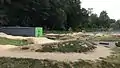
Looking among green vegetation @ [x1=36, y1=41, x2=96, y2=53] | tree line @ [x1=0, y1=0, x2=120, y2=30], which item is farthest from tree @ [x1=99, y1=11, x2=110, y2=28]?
green vegetation @ [x1=36, y1=41, x2=96, y2=53]

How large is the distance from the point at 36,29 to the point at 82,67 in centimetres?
2576

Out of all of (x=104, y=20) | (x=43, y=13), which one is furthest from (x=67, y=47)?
(x=104, y=20)

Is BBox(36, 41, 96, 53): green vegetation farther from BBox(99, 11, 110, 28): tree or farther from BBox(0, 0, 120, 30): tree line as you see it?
BBox(99, 11, 110, 28): tree

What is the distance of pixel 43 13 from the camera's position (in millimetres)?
62094

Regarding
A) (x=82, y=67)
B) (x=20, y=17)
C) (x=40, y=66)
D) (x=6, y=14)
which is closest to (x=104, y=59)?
(x=82, y=67)

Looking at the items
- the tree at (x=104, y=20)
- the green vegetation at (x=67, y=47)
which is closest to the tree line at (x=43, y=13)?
the tree at (x=104, y=20)

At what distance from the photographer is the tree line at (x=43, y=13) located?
57.2 metres

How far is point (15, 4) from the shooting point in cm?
5762

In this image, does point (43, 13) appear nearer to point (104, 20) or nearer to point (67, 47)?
point (104, 20)

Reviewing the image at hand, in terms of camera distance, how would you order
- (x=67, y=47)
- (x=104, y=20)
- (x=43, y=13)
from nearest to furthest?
(x=67, y=47) < (x=43, y=13) < (x=104, y=20)

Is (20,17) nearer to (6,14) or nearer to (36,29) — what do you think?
(6,14)

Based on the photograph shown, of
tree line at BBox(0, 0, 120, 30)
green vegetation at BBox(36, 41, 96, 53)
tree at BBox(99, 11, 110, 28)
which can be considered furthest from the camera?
tree at BBox(99, 11, 110, 28)

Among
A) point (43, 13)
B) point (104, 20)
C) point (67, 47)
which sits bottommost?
point (104, 20)

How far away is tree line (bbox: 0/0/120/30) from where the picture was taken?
57172 millimetres
